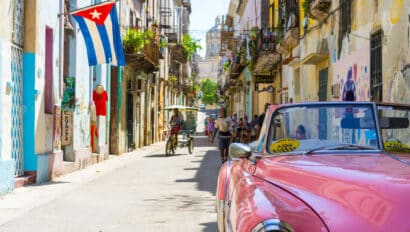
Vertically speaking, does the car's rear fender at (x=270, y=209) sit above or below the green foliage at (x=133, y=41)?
below

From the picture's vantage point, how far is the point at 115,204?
28.3 feet

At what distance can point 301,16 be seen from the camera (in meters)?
17.9

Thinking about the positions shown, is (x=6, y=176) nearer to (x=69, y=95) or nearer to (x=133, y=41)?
(x=69, y=95)

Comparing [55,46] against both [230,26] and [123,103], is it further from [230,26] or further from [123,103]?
[230,26]

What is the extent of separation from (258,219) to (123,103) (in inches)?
825

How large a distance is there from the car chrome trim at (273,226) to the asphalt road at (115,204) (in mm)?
3911

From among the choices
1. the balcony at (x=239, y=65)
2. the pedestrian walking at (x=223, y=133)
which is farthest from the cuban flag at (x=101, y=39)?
the balcony at (x=239, y=65)

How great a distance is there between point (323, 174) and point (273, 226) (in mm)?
574

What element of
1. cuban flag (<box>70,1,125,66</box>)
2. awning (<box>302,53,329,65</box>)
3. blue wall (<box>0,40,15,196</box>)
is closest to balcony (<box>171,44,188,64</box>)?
awning (<box>302,53,329,65</box>)

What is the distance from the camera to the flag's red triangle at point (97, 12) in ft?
41.2

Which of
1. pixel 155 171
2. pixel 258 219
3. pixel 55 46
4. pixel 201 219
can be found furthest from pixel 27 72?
pixel 258 219

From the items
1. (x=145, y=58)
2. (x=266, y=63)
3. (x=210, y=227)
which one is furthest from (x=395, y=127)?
(x=266, y=63)

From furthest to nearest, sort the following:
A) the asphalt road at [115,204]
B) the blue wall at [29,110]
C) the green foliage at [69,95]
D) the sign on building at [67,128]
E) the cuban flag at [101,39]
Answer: the green foliage at [69,95] → the sign on building at [67,128] → the cuban flag at [101,39] → the blue wall at [29,110] → the asphalt road at [115,204]

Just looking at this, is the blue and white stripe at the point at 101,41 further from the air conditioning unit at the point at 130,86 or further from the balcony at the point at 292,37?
the air conditioning unit at the point at 130,86
